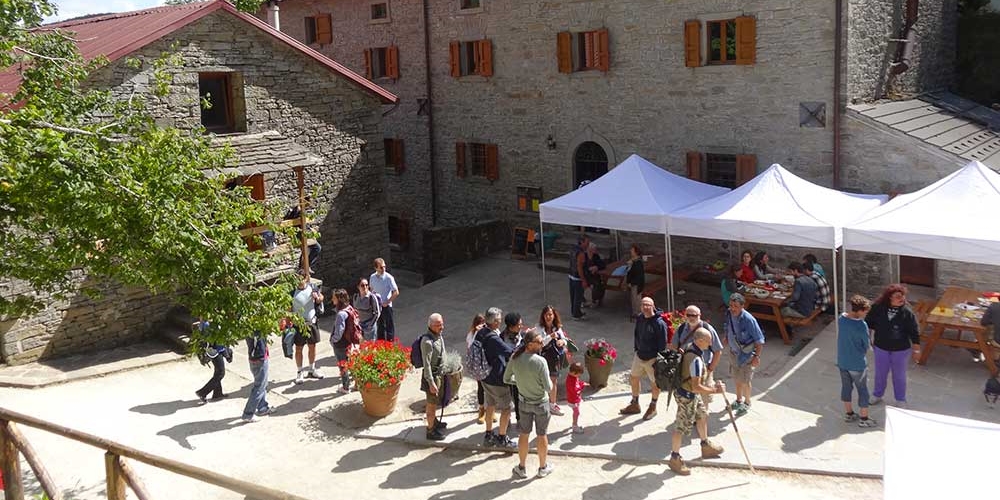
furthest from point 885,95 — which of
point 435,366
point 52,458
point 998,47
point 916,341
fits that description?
point 52,458

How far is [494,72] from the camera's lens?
19.9 metres

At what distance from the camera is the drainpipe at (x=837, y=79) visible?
1450cm

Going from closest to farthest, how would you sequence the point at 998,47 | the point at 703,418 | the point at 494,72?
the point at 703,418
the point at 998,47
the point at 494,72

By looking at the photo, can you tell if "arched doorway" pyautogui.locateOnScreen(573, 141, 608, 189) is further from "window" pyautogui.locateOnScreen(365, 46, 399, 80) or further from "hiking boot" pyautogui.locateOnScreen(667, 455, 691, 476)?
"hiking boot" pyautogui.locateOnScreen(667, 455, 691, 476)

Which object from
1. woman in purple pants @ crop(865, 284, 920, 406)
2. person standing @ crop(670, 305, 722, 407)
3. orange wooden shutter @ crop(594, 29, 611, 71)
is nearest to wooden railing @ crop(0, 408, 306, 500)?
person standing @ crop(670, 305, 722, 407)

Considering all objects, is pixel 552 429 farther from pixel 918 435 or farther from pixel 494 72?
pixel 494 72

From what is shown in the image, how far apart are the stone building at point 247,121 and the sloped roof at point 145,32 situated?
1.0 inches

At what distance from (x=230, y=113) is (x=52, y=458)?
7481 millimetres

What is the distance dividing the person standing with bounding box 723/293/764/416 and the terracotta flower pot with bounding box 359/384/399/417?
13.4 feet

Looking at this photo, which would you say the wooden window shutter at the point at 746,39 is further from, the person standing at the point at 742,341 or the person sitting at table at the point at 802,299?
the person standing at the point at 742,341

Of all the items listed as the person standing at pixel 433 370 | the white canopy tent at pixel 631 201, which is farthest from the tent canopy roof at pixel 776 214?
the person standing at pixel 433 370

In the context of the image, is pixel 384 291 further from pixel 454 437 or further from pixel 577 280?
pixel 577 280

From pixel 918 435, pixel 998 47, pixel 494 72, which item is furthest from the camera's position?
pixel 494 72

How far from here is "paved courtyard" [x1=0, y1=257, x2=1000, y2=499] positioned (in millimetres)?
8594
